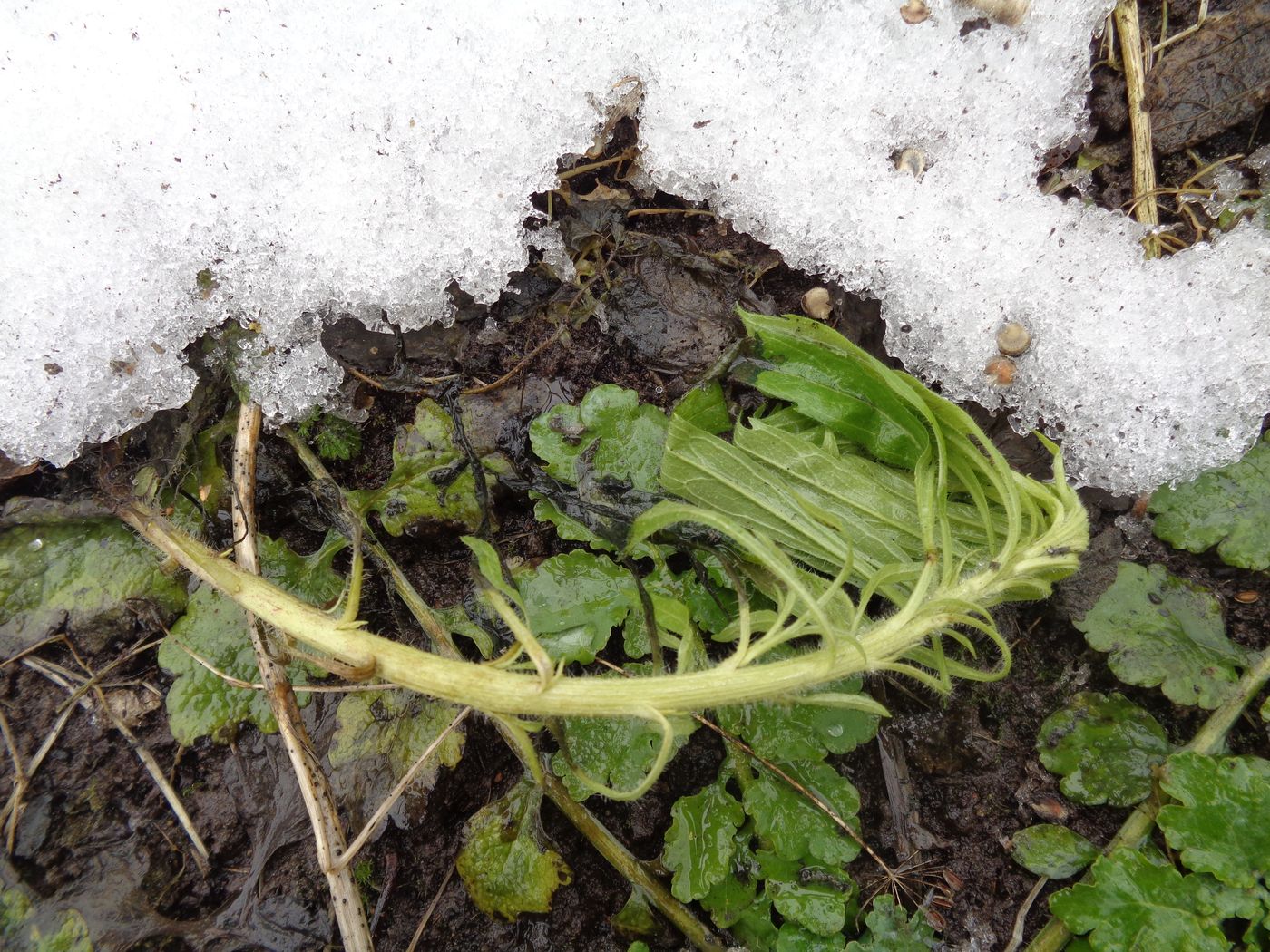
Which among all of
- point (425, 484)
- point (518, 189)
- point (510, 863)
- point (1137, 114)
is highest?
point (1137, 114)

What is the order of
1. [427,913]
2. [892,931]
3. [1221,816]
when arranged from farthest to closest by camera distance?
[427,913] < [892,931] < [1221,816]

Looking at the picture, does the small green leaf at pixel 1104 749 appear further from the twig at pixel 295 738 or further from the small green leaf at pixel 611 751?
the twig at pixel 295 738

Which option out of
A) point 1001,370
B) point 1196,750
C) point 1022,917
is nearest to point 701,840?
point 1022,917

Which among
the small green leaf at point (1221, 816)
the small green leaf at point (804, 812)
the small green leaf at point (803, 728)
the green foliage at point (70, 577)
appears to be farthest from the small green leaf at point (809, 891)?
the green foliage at point (70, 577)

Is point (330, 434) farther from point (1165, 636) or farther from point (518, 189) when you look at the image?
point (1165, 636)

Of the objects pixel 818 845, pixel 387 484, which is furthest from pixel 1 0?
pixel 818 845

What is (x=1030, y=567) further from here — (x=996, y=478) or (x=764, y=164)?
(x=764, y=164)

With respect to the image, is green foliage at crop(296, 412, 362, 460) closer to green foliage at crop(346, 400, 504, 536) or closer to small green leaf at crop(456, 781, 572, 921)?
green foliage at crop(346, 400, 504, 536)

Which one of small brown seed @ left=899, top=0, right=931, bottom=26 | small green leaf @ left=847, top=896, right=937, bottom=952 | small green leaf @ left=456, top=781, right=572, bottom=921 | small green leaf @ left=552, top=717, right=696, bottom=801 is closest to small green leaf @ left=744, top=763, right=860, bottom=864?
small green leaf @ left=847, top=896, right=937, bottom=952
